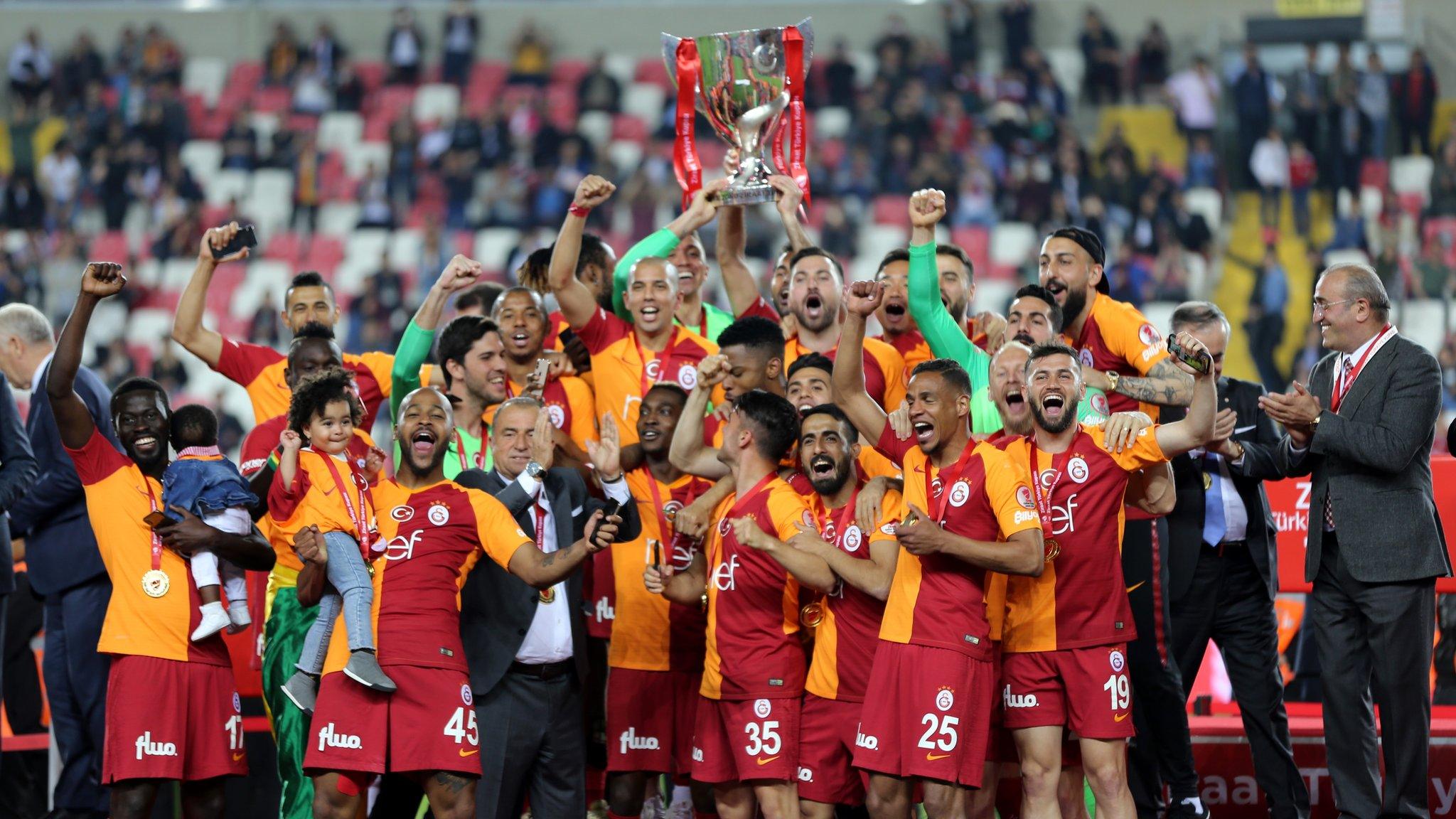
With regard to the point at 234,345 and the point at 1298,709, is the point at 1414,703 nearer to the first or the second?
the point at 1298,709

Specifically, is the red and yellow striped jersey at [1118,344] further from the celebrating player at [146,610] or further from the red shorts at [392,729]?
the celebrating player at [146,610]

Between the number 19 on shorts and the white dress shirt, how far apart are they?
195 centimetres

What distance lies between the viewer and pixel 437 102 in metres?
21.2

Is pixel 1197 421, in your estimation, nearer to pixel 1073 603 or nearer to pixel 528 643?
pixel 1073 603

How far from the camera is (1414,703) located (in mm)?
6227

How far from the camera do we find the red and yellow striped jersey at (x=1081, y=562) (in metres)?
6.02

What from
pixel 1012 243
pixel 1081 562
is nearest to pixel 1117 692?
pixel 1081 562

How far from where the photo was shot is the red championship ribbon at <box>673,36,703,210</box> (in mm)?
7902

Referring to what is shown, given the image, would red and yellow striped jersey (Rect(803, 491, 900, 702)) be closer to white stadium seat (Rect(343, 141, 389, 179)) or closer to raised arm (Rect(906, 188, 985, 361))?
raised arm (Rect(906, 188, 985, 361))

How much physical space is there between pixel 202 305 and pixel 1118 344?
399cm

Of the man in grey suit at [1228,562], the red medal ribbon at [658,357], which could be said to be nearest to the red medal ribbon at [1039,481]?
the man in grey suit at [1228,562]

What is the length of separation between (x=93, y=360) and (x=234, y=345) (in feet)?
34.4

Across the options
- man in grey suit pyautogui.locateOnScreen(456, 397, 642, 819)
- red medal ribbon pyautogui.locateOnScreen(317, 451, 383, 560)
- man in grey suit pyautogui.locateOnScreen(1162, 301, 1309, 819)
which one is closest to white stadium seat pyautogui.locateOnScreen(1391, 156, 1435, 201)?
man in grey suit pyautogui.locateOnScreen(1162, 301, 1309, 819)

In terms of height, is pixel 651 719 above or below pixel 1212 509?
below
